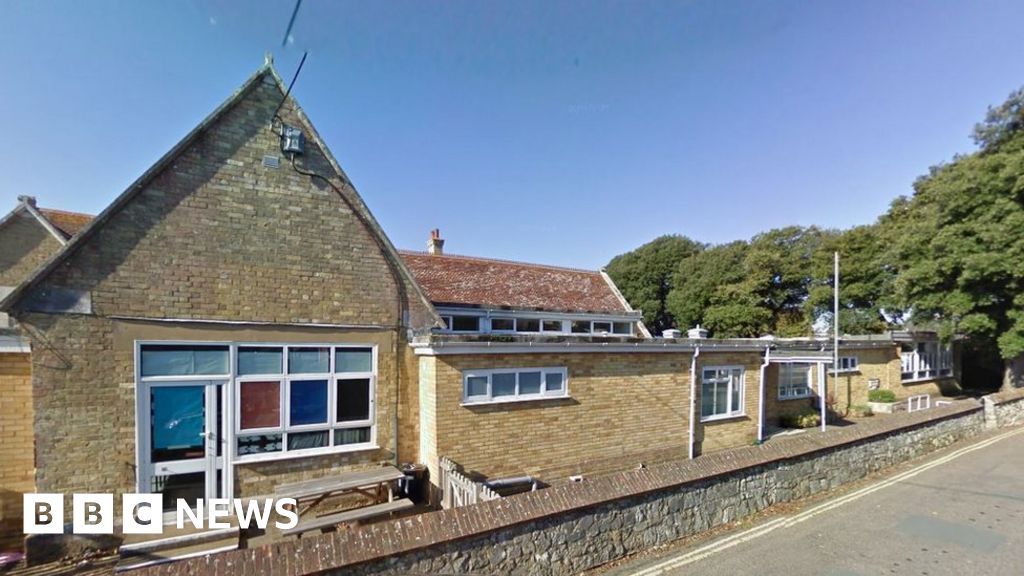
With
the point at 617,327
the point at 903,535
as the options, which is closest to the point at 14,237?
the point at 617,327

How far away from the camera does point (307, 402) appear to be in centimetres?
794

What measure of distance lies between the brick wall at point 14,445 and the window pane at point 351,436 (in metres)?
4.30

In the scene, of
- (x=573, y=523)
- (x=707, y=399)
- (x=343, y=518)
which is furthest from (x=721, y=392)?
(x=343, y=518)

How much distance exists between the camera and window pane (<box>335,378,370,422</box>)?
8.24m

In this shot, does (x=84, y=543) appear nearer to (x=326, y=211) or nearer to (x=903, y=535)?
(x=326, y=211)

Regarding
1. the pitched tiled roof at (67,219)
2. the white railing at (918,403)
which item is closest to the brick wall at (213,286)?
the pitched tiled roof at (67,219)

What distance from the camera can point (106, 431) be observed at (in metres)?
6.60

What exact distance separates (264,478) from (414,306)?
391 cm

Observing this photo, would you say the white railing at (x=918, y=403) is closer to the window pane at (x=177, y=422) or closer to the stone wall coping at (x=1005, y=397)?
the stone wall coping at (x=1005, y=397)

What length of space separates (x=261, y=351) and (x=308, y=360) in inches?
30.4

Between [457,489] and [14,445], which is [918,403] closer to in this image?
[457,489]

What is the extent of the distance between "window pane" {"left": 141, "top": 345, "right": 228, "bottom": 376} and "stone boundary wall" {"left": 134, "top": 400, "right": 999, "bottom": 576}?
14.3 ft

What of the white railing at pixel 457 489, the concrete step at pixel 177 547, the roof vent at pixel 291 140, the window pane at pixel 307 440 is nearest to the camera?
the concrete step at pixel 177 547

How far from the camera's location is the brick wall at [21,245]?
12.9 meters
